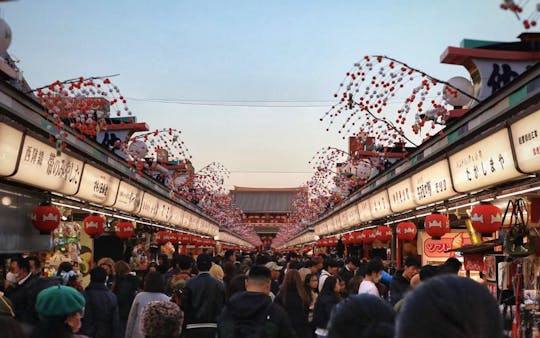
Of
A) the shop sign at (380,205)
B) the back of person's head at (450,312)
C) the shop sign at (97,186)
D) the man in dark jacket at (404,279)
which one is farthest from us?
the shop sign at (380,205)

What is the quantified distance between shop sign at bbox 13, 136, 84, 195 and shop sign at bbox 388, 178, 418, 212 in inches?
295

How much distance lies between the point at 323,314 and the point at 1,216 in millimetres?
6526

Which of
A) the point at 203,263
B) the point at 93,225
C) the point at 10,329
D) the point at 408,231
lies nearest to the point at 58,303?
the point at 10,329

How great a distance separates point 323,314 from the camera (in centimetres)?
905

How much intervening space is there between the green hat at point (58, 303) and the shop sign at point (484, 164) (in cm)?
634

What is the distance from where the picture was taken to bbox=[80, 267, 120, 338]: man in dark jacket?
885cm

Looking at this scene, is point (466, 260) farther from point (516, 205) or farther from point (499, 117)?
point (499, 117)

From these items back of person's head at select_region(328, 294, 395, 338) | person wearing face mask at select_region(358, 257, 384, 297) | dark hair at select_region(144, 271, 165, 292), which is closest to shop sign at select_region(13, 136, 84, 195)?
dark hair at select_region(144, 271, 165, 292)

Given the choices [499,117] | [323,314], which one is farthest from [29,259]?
[499,117]

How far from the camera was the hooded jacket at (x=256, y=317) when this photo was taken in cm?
624

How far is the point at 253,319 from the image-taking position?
20.7ft

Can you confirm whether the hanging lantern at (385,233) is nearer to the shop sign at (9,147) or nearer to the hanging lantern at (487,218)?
the hanging lantern at (487,218)

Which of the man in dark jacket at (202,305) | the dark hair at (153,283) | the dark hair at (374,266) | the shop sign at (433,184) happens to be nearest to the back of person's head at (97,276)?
the dark hair at (153,283)

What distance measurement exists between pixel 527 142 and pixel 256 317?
14.3ft
